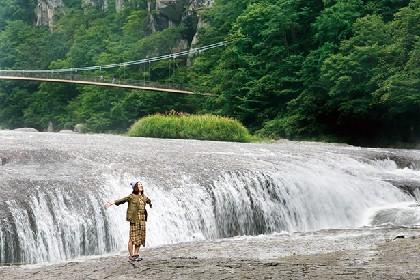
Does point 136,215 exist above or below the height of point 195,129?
below

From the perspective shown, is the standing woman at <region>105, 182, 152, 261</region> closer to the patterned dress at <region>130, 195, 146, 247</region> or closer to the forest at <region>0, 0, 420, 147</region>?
the patterned dress at <region>130, 195, 146, 247</region>

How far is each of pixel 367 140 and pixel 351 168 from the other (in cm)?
1872

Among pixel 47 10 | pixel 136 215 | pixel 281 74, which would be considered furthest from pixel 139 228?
pixel 47 10

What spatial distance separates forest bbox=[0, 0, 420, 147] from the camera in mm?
39312

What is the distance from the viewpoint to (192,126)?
121 feet

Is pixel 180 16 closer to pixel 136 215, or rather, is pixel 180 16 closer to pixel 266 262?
pixel 136 215

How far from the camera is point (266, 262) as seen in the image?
10.5 m

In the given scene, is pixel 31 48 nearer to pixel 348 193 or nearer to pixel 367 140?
Answer: pixel 367 140

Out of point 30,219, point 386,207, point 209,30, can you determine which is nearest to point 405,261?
point 30,219

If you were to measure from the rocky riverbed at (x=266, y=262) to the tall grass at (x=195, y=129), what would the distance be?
22.7m

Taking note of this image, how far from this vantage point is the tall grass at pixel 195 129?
36469 mm

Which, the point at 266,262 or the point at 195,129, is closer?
the point at 266,262

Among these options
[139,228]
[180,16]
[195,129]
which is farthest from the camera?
[180,16]

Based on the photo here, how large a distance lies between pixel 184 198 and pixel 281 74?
3479 cm
